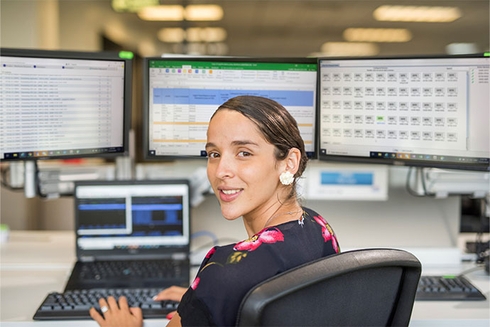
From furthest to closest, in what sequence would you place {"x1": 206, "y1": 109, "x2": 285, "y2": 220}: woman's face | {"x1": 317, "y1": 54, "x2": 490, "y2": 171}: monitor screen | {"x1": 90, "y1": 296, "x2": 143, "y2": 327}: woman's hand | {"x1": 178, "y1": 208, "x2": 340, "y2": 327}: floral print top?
1. {"x1": 317, "y1": 54, "x2": 490, "y2": 171}: monitor screen
2. {"x1": 90, "y1": 296, "x2": 143, "y2": 327}: woman's hand
3. {"x1": 206, "y1": 109, "x2": 285, "y2": 220}: woman's face
4. {"x1": 178, "y1": 208, "x2": 340, "y2": 327}: floral print top

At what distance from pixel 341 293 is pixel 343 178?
1.07 meters

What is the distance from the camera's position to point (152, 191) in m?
1.82

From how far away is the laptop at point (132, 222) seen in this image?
181 centimetres

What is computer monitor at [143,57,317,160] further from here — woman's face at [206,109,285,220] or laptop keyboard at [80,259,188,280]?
woman's face at [206,109,285,220]

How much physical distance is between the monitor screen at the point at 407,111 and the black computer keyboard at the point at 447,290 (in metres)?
0.34

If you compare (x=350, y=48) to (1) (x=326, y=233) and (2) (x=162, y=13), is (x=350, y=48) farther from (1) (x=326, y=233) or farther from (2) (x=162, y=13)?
(1) (x=326, y=233)

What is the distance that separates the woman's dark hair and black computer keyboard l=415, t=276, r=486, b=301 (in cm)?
66

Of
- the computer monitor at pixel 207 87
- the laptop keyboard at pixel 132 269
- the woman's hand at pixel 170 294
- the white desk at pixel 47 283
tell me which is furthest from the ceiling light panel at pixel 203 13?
the woman's hand at pixel 170 294

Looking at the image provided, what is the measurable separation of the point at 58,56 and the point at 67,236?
2.76ft

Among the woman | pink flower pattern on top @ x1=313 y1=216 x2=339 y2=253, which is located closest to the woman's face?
the woman

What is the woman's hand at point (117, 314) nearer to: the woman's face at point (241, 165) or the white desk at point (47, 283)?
the white desk at point (47, 283)

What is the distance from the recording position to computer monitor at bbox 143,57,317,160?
178cm

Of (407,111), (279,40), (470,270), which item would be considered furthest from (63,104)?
(279,40)

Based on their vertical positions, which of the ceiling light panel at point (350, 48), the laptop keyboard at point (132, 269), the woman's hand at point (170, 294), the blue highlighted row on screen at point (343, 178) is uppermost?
the ceiling light panel at point (350, 48)
